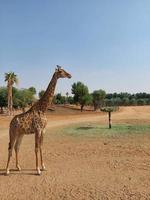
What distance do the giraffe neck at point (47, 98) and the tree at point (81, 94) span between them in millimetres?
64942

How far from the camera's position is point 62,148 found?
1645 cm

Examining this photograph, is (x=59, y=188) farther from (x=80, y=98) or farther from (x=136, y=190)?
(x=80, y=98)

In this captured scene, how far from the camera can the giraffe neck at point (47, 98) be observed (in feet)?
37.7

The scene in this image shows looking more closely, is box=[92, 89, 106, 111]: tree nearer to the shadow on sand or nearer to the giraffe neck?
the giraffe neck

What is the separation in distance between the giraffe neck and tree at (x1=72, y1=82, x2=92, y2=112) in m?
64.9

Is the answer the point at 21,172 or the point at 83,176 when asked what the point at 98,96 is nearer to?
the point at 21,172

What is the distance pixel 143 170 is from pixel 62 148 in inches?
240

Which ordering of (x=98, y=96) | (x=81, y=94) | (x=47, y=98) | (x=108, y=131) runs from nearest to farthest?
(x=47, y=98)
(x=108, y=131)
(x=81, y=94)
(x=98, y=96)

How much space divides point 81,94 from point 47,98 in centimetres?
6615

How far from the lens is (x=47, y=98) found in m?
11.6

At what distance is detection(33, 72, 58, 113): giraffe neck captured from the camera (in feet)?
37.7

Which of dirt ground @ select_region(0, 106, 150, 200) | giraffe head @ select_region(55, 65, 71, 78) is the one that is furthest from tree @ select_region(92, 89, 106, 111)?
giraffe head @ select_region(55, 65, 71, 78)

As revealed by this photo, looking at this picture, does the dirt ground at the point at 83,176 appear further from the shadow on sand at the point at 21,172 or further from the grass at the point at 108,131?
the grass at the point at 108,131

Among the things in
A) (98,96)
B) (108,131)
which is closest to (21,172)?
(108,131)
